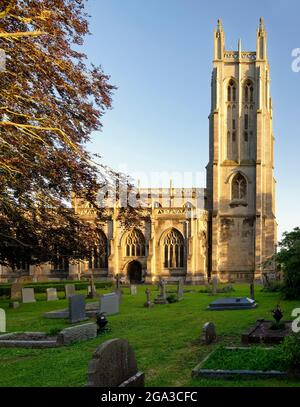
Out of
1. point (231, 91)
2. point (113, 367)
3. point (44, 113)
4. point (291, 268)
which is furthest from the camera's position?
point (231, 91)

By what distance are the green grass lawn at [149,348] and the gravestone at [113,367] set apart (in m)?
1.07

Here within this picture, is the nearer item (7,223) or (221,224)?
(7,223)

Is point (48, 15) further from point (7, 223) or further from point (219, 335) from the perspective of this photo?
point (219, 335)

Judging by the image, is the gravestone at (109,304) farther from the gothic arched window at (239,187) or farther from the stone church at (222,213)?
the gothic arched window at (239,187)

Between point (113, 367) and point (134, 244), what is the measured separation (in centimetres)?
4655

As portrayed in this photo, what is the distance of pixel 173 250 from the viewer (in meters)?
Answer: 52.9

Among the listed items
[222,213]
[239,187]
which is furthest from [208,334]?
[239,187]

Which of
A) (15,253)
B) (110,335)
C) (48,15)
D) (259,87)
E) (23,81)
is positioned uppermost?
(259,87)

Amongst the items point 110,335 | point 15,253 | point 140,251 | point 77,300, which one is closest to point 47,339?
point 110,335

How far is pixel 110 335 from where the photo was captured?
1509cm

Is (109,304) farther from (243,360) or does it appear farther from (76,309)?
(243,360)
